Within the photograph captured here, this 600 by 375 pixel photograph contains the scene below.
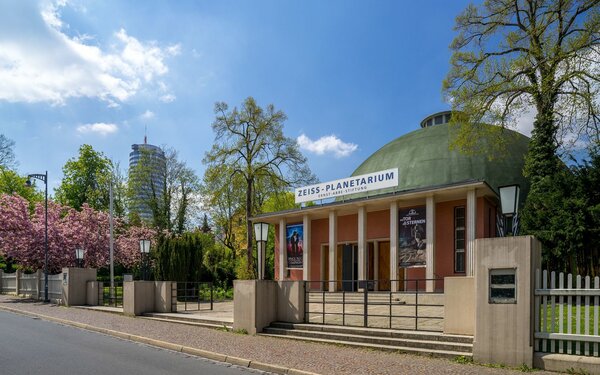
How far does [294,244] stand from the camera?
28.6m

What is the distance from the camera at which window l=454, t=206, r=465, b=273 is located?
22609 mm

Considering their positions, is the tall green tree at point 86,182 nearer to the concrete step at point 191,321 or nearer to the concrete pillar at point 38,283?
the concrete pillar at point 38,283

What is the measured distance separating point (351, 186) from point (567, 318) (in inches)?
657

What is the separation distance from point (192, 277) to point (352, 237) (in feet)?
33.3

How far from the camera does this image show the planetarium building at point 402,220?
73.5 ft

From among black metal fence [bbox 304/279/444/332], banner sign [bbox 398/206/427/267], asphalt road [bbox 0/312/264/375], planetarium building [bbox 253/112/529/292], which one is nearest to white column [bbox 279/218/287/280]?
planetarium building [bbox 253/112/529/292]

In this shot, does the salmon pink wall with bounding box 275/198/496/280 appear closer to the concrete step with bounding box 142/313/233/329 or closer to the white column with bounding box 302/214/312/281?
the white column with bounding box 302/214/312/281

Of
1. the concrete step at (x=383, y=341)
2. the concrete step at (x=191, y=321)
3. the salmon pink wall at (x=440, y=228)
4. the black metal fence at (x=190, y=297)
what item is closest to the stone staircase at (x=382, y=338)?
the concrete step at (x=383, y=341)

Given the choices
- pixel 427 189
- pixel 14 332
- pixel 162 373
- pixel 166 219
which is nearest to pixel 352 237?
pixel 427 189

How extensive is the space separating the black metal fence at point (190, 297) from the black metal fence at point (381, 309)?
5.10 m

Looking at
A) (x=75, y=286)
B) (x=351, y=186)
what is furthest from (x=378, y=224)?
(x=75, y=286)

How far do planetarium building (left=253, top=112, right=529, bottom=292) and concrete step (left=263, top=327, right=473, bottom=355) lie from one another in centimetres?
485

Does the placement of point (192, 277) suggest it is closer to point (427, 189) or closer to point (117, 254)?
point (117, 254)

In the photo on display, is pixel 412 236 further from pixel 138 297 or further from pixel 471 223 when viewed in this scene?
pixel 138 297
